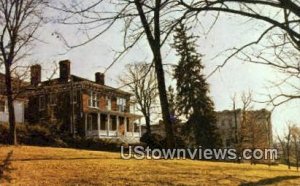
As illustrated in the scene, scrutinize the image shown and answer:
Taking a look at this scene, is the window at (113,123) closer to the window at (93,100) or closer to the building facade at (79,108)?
the building facade at (79,108)

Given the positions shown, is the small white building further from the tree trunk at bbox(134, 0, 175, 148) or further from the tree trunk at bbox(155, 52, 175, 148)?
the tree trunk at bbox(134, 0, 175, 148)

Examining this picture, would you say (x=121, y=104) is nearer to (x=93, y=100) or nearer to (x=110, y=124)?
(x=110, y=124)

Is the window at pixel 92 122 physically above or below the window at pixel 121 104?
below

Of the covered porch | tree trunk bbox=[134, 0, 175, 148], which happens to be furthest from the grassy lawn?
the covered porch

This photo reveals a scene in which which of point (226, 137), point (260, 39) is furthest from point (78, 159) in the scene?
point (226, 137)

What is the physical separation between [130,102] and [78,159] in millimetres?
46122

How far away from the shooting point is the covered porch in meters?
62.8

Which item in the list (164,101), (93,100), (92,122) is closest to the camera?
(164,101)

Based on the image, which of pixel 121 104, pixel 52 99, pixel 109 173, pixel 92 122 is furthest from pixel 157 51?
pixel 121 104

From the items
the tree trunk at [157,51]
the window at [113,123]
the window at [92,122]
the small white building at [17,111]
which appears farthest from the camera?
the window at [113,123]

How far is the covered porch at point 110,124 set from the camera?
62.8 metres

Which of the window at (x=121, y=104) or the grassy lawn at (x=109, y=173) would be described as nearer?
the grassy lawn at (x=109, y=173)

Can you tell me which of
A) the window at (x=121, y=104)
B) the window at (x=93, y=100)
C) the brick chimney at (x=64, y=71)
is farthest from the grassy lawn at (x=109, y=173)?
the window at (x=121, y=104)

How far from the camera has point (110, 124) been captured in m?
69.9
